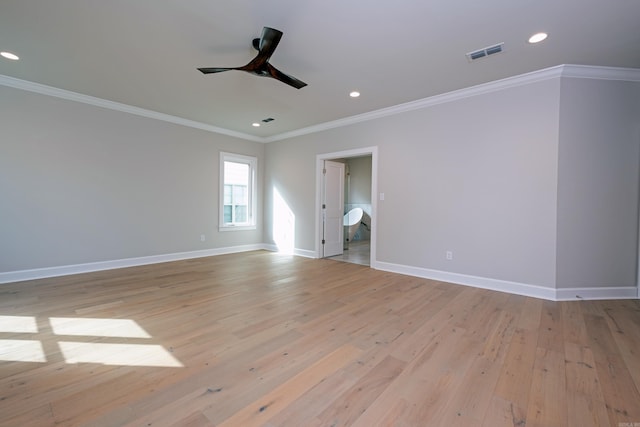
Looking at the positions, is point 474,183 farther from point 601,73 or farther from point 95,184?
point 95,184

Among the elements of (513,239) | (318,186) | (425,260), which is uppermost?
(318,186)

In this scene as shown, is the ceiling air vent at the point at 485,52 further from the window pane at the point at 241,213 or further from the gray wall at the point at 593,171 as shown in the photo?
the window pane at the point at 241,213

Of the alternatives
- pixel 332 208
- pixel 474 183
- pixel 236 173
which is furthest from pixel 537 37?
pixel 236 173

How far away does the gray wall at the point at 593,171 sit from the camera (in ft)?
10.6

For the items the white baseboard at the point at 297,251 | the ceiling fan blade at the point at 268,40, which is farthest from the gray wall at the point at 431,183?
the ceiling fan blade at the point at 268,40

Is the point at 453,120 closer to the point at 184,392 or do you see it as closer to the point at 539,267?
the point at 539,267

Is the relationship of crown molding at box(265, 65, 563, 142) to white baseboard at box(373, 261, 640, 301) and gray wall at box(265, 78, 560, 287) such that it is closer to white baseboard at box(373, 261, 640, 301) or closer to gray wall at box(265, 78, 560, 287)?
gray wall at box(265, 78, 560, 287)

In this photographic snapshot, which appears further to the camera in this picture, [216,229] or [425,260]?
[216,229]

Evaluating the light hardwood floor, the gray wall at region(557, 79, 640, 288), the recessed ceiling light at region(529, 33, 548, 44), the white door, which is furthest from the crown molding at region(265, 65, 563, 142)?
the light hardwood floor

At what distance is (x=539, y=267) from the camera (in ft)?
10.9

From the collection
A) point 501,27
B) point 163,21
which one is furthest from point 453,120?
point 163,21

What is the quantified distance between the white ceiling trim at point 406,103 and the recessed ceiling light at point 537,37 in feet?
2.51

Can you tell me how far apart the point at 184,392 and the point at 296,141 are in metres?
5.20

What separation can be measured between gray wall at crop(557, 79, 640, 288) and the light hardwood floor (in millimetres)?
612
